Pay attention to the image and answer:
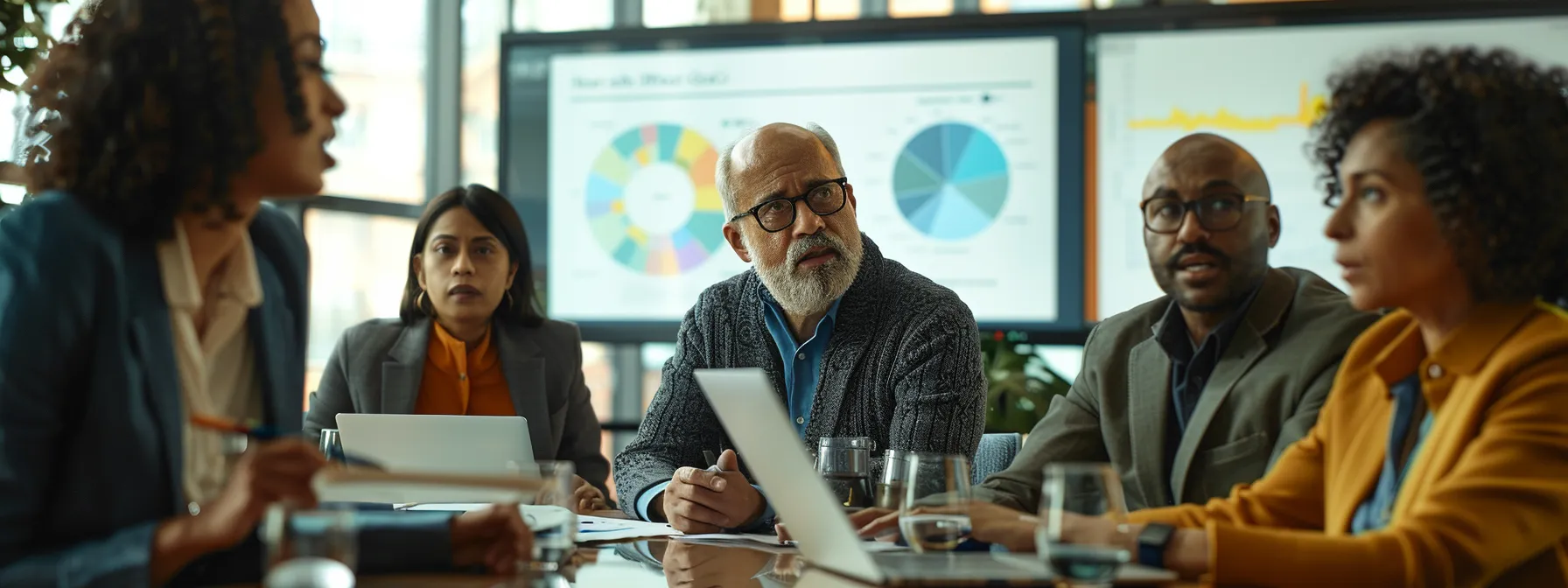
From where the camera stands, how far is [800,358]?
2957mm

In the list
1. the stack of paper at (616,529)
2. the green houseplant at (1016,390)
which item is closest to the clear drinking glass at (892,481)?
the stack of paper at (616,529)

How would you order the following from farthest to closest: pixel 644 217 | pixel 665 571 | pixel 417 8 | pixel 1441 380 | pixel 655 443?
pixel 417 8 < pixel 644 217 < pixel 655 443 < pixel 665 571 < pixel 1441 380

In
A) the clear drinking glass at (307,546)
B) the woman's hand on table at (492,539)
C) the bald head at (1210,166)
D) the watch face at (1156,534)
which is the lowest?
the woman's hand on table at (492,539)

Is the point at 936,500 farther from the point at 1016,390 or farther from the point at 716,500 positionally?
the point at 1016,390

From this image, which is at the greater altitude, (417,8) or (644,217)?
(417,8)

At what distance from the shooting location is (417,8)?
17.7ft

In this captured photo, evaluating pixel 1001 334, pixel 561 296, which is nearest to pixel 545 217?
pixel 561 296

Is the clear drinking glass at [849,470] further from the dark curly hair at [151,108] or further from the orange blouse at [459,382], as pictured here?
the orange blouse at [459,382]

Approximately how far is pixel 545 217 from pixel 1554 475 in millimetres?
4090

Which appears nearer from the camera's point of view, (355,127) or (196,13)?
(196,13)

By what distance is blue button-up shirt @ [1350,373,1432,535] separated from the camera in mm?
1455

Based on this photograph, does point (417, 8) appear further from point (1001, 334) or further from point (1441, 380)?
point (1441, 380)

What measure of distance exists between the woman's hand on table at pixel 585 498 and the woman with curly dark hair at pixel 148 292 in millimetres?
1167

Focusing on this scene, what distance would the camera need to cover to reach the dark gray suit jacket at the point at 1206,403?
202 cm
